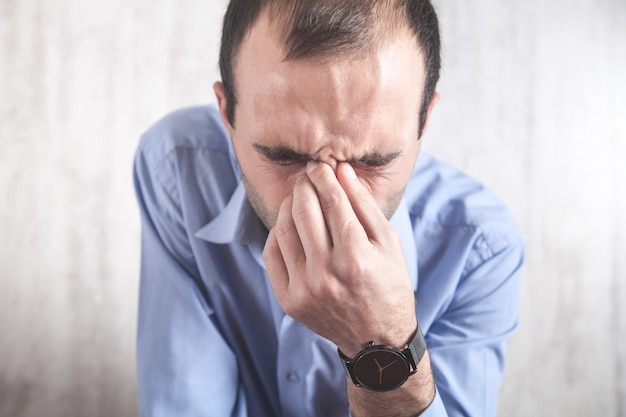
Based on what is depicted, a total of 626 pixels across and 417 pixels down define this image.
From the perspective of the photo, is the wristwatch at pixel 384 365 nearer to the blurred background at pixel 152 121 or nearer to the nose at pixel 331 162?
the nose at pixel 331 162

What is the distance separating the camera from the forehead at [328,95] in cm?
93

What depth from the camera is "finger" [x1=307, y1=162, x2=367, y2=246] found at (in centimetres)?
88

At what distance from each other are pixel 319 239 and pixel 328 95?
0.22 m

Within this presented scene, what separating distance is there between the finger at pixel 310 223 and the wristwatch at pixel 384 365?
179mm

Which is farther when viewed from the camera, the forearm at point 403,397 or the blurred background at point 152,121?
the blurred background at point 152,121

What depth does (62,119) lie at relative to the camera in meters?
1.82

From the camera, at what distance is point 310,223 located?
88 cm

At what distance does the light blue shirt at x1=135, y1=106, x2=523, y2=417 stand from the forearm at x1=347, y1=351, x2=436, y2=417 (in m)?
0.17

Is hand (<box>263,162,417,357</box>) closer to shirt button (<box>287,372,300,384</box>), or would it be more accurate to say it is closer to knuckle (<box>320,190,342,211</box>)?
knuckle (<box>320,190,342,211</box>)

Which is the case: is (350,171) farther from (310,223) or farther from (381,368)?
(381,368)

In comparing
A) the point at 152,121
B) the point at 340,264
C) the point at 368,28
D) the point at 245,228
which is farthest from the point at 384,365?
the point at 152,121

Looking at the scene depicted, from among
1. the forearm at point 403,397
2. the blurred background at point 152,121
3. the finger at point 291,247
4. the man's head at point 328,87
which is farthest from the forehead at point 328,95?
the blurred background at point 152,121

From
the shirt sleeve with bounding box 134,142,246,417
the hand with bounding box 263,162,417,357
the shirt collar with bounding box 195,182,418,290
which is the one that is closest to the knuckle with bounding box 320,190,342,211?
the hand with bounding box 263,162,417,357

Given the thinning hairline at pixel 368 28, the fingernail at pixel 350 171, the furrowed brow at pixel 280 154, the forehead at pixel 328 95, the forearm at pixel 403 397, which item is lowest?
the forearm at pixel 403 397
